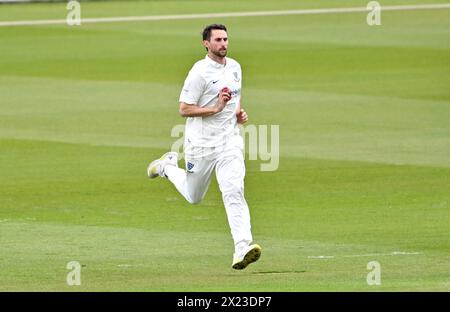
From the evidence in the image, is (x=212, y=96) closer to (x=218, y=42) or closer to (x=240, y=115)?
(x=240, y=115)

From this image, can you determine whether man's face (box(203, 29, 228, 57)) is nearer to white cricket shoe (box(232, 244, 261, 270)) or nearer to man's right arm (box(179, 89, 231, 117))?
man's right arm (box(179, 89, 231, 117))

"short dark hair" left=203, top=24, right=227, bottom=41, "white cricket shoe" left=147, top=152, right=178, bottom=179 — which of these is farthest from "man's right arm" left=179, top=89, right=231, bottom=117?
"white cricket shoe" left=147, top=152, right=178, bottom=179

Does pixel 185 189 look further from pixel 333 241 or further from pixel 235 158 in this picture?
pixel 333 241

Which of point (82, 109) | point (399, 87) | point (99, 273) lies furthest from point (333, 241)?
point (399, 87)

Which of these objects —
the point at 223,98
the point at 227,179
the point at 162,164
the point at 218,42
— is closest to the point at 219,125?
the point at 223,98

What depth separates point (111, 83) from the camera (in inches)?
1216

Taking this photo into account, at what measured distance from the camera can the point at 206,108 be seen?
1399 centimetres

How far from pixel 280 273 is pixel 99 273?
173 cm

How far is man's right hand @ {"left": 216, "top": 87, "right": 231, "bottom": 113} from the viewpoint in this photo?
13.8m

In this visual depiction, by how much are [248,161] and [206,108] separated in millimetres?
8745

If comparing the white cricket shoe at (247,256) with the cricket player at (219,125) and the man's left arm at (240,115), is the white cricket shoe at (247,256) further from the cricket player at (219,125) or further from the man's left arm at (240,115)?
the man's left arm at (240,115)

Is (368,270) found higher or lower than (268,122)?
lower

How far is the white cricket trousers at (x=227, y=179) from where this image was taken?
45.1ft

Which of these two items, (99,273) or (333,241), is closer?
(99,273)
